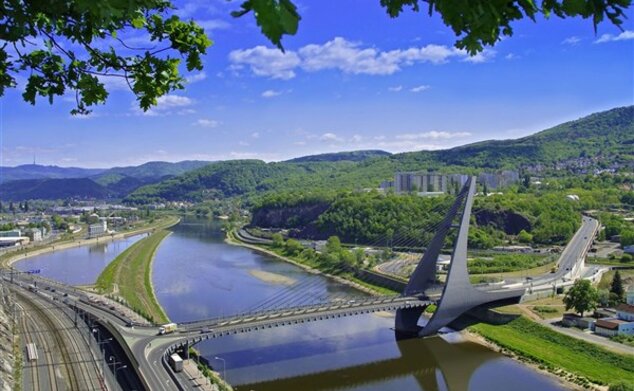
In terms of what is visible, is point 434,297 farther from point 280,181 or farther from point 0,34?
point 280,181

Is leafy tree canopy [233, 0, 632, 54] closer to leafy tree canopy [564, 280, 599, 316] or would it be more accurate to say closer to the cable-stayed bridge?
the cable-stayed bridge

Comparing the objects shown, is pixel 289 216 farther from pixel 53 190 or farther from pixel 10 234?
pixel 53 190

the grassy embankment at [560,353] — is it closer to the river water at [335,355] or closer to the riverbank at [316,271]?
the river water at [335,355]

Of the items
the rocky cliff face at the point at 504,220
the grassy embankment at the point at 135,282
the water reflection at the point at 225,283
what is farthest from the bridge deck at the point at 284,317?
the rocky cliff face at the point at 504,220

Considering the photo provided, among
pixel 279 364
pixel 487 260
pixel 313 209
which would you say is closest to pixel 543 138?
pixel 313 209

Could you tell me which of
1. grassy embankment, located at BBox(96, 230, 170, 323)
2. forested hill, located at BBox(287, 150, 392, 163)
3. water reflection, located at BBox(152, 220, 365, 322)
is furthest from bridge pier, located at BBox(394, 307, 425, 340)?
forested hill, located at BBox(287, 150, 392, 163)

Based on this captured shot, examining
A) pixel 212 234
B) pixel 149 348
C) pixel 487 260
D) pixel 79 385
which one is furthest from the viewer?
pixel 212 234
